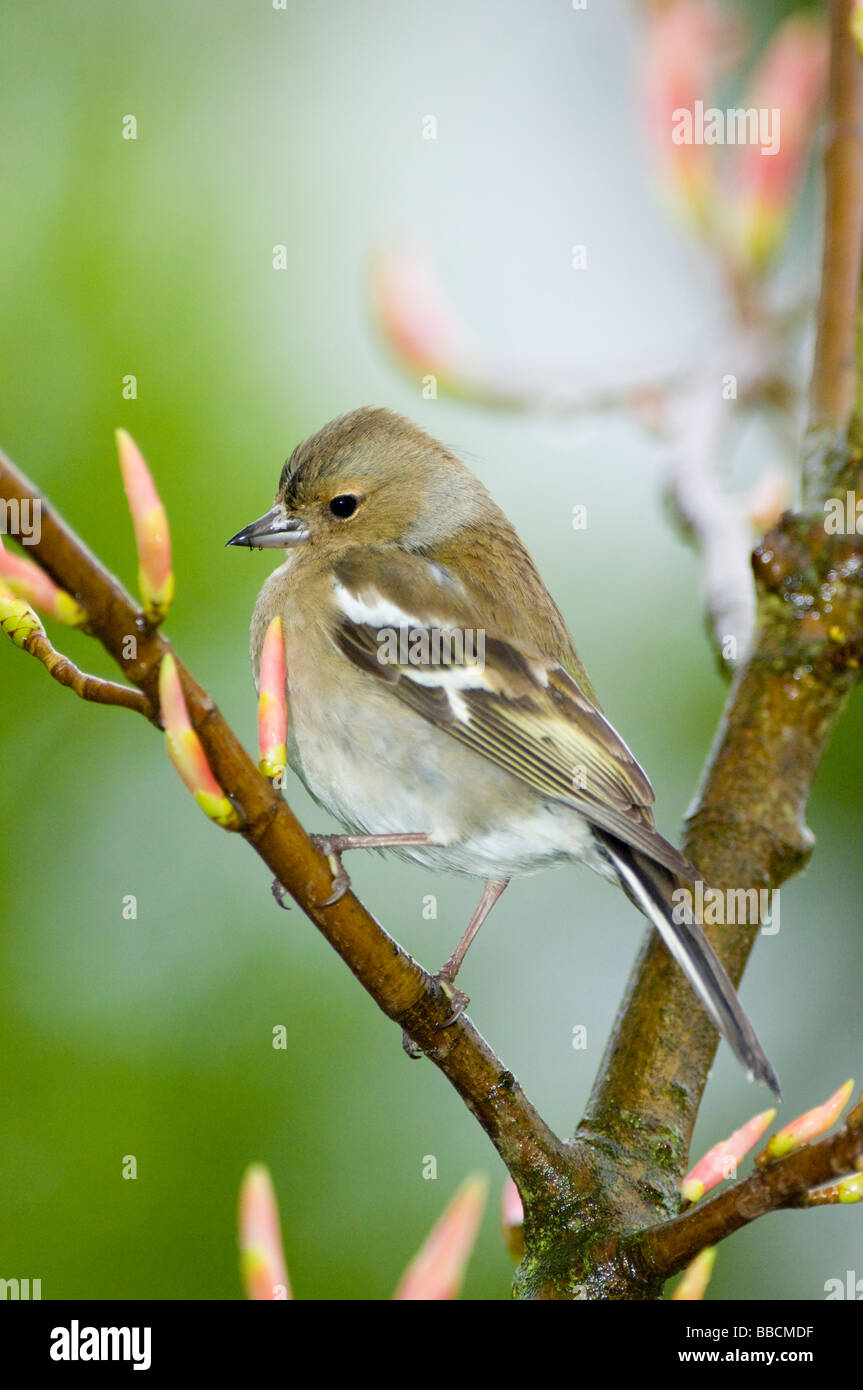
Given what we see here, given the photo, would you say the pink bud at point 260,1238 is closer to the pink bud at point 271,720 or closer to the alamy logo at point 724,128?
the pink bud at point 271,720

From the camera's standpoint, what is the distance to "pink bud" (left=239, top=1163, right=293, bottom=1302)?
3.56 feet

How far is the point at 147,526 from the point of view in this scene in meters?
1.29

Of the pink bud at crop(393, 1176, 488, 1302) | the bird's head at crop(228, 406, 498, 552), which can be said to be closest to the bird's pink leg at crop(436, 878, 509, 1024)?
the bird's head at crop(228, 406, 498, 552)

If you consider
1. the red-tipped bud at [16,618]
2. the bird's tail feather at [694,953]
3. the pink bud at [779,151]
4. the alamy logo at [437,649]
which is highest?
the pink bud at [779,151]

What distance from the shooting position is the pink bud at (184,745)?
54.9 inches

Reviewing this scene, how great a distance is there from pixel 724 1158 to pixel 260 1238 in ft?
2.45

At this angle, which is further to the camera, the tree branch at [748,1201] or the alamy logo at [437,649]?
the alamy logo at [437,649]

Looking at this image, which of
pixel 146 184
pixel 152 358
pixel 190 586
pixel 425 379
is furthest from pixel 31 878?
pixel 146 184

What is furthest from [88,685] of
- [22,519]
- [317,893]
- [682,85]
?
[682,85]

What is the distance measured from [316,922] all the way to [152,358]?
1966 mm

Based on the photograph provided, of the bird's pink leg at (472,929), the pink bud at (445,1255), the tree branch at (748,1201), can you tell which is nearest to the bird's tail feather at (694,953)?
the tree branch at (748,1201)

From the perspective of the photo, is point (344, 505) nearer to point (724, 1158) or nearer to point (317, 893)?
point (317, 893)

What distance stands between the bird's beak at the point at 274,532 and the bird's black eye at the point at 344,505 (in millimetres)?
78

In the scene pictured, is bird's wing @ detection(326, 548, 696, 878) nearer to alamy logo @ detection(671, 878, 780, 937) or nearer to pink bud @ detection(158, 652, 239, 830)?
alamy logo @ detection(671, 878, 780, 937)
